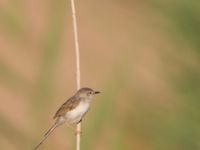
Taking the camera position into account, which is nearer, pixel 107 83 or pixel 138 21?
pixel 107 83

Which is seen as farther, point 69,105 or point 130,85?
point 69,105

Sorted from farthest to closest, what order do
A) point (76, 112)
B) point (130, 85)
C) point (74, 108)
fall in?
point (74, 108), point (76, 112), point (130, 85)

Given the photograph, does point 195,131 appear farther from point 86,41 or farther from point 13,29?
point 86,41

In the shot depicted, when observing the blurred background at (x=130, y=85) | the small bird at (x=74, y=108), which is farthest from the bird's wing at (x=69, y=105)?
the blurred background at (x=130, y=85)

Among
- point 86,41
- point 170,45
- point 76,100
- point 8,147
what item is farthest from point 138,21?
point 86,41

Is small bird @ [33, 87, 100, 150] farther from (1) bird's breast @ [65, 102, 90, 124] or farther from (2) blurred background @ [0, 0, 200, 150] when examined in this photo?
(2) blurred background @ [0, 0, 200, 150]

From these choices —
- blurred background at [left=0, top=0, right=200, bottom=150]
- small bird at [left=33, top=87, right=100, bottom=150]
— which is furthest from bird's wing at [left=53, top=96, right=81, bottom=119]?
blurred background at [left=0, top=0, right=200, bottom=150]

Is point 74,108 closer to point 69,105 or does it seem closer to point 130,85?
point 69,105

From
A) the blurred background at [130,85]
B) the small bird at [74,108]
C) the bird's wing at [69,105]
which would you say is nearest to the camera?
the blurred background at [130,85]

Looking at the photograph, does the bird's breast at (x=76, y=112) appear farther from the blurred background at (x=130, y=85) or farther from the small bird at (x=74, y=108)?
the blurred background at (x=130, y=85)

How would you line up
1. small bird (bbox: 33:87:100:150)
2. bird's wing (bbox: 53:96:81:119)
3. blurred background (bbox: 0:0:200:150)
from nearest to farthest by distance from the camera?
blurred background (bbox: 0:0:200:150), small bird (bbox: 33:87:100:150), bird's wing (bbox: 53:96:81:119)

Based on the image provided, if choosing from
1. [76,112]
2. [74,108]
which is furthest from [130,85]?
[74,108]

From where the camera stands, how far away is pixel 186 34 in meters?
1.29

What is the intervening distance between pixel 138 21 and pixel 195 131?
1.04 ft
